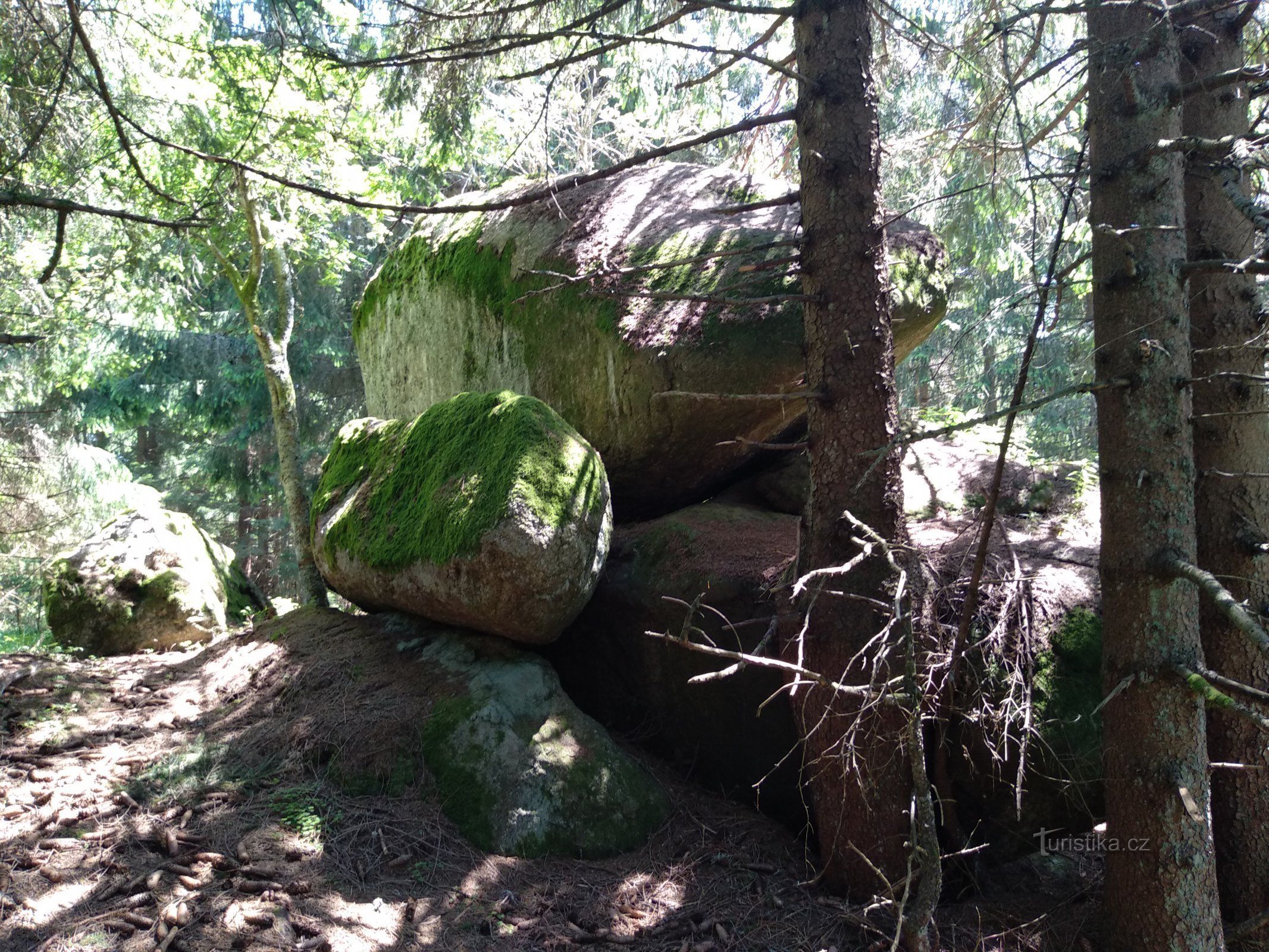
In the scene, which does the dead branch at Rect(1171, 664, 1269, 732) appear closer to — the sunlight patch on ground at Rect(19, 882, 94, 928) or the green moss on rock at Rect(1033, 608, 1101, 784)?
the green moss on rock at Rect(1033, 608, 1101, 784)

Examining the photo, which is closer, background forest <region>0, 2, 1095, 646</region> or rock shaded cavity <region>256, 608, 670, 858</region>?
rock shaded cavity <region>256, 608, 670, 858</region>

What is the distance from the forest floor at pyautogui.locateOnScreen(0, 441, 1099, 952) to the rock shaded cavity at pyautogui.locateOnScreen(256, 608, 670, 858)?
0.04 metres

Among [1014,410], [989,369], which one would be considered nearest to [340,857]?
[1014,410]

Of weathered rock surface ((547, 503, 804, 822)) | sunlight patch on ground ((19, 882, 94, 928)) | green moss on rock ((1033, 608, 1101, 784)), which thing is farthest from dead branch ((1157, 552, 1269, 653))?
sunlight patch on ground ((19, 882, 94, 928))

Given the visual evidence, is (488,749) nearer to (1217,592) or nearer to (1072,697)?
(1072,697)

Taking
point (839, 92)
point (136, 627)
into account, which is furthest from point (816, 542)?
point (136, 627)

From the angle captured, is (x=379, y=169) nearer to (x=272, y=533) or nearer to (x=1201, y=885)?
(x=1201, y=885)

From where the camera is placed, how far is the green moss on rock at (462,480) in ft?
16.0

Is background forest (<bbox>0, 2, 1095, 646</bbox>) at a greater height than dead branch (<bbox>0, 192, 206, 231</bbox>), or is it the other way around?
background forest (<bbox>0, 2, 1095, 646</bbox>)

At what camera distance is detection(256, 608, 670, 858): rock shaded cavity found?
4465mm

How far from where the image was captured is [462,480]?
5199mm

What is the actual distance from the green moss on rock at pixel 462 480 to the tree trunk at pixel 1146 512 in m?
2.91

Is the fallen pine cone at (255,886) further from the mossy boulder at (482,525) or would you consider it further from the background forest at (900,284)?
the mossy boulder at (482,525)

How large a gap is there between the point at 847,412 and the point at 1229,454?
73.8 inches
